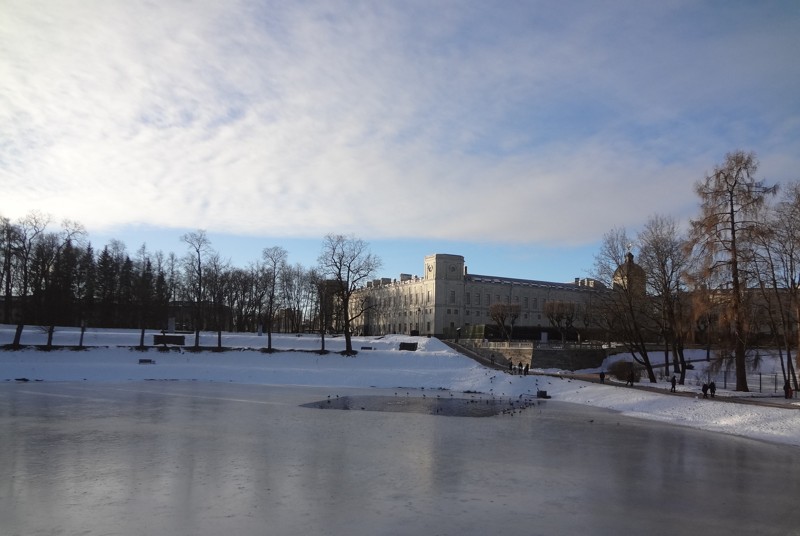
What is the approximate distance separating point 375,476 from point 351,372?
118 feet

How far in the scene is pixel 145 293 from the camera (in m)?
73.6

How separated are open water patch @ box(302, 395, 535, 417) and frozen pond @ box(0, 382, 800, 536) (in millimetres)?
3633

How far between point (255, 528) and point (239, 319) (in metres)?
80.6

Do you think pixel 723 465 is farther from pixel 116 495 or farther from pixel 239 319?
pixel 239 319

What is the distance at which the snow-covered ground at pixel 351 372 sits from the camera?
27.6m

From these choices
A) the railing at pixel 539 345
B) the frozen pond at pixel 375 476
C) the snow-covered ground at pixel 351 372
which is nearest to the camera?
the frozen pond at pixel 375 476

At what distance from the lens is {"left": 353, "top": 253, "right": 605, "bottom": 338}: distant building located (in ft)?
359

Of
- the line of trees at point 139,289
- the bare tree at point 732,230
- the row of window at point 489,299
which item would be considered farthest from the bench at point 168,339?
the row of window at point 489,299

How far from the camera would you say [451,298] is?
360 feet

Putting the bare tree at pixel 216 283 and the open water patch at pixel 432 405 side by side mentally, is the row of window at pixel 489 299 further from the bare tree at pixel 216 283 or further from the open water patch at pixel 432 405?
the open water patch at pixel 432 405

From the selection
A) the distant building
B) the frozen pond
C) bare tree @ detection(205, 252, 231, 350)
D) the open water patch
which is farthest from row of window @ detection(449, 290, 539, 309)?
the frozen pond

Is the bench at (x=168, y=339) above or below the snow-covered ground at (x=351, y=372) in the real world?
above

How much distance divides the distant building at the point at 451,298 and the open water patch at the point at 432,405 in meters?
64.0

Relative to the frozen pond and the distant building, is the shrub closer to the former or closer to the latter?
the frozen pond
